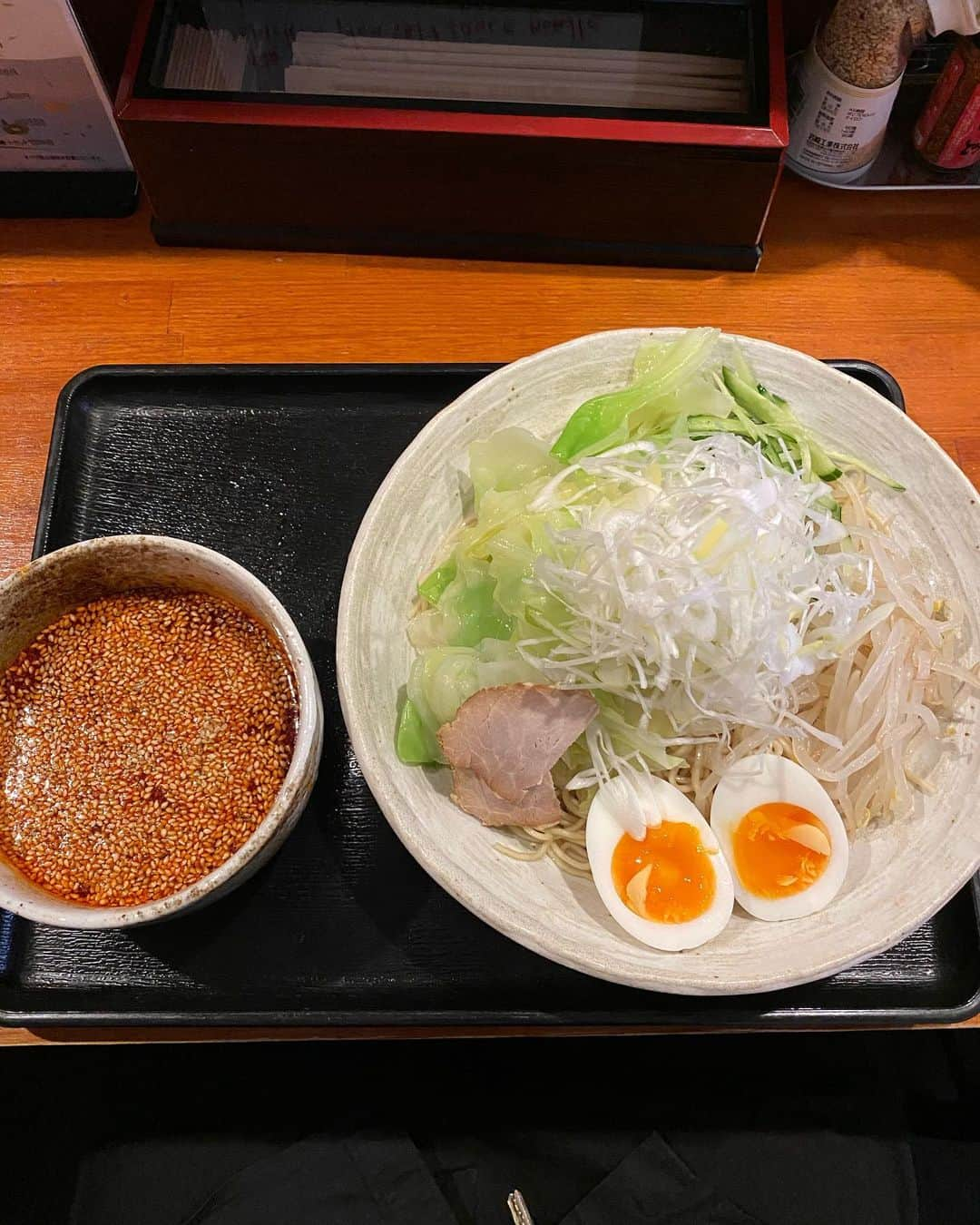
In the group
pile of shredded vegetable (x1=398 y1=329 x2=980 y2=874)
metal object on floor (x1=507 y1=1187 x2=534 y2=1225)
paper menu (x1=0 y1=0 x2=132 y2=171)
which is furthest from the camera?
metal object on floor (x1=507 y1=1187 x2=534 y2=1225)

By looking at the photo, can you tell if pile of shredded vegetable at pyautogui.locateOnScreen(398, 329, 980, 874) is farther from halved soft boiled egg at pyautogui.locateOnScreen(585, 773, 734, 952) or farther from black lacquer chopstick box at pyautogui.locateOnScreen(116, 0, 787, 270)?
black lacquer chopstick box at pyautogui.locateOnScreen(116, 0, 787, 270)

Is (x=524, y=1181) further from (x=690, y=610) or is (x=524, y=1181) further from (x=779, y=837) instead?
(x=690, y=610)

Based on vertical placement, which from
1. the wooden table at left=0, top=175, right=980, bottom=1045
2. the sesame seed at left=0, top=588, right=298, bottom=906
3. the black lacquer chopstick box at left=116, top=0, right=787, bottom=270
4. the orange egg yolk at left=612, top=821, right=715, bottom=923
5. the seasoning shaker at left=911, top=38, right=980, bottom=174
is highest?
the seasoning shaker at left=911, top=38, right=980, bottom=174

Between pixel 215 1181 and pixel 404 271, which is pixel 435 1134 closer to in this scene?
pixel 215 1181

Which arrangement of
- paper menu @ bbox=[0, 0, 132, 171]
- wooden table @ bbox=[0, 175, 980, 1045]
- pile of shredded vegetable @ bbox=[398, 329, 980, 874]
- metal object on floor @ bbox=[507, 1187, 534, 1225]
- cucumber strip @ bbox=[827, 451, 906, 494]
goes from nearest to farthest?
1. pile of shredded vegetable @ bbox=[398, 329, 980, 874]
2. cucumber strip @ bbox=[827, 451, 906, 494]
3. paper menu @ bbox=[0, 0, 132, 171]
4. metal object on floor @ bbox=[507, 1187, 534, 1225]
5. wooden table @ bbox=[0, 175, 980, 1045]

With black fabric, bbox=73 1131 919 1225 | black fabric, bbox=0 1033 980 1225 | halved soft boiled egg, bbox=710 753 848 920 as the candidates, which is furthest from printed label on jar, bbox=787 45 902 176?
black fabric, bbox=73 1131 919 1225

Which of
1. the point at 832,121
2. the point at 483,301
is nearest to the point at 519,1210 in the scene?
the point at 483,301

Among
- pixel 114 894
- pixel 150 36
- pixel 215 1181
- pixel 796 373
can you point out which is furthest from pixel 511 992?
pixel 150 36
